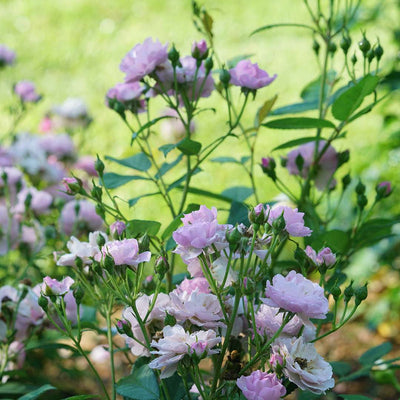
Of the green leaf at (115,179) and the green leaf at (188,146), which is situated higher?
the green leaf at (188,146)

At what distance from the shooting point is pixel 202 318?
587 mm

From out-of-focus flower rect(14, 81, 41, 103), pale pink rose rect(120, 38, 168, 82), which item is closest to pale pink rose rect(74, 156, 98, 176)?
out-of-focus flower rect(14, 81, 41, 103)

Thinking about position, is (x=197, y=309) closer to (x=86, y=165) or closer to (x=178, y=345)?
(x=178, y=345)

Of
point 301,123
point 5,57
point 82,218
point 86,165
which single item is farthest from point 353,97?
point 5,57

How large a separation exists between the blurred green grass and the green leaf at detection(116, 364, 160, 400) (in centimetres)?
171

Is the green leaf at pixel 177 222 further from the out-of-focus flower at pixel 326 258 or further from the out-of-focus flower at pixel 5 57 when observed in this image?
the out-of-focus flower at pixel 5 57

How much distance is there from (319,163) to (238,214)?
27cm

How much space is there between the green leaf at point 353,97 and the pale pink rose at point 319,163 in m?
0.18

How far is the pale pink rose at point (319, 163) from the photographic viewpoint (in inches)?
38.4

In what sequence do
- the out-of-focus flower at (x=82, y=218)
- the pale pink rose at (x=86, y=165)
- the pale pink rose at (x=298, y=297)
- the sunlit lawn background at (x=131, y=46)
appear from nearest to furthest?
the pale pink rose at (x=298, y=297)
the out-of-focus flower at (x=82, y=218)
the pale pink rose at (x=86, y=165)
the sunlit lawn background at (x=131, y=46)

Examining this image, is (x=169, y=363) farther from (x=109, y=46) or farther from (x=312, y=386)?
(x=109, y=46)

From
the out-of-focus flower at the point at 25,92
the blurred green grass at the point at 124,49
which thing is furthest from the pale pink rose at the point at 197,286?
the blurred green grass at the point at 124,49

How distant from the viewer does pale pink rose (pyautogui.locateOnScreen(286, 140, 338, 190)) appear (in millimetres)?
976

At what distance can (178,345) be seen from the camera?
543mm
